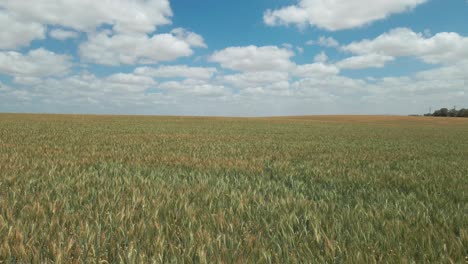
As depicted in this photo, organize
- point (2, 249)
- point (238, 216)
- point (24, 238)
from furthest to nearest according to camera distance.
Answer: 1. point (238, 216)
2. point (24, 238)
3. point (2, 249)

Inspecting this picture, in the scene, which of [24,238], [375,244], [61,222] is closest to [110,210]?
[61,222]

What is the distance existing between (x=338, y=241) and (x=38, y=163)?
7305 mm

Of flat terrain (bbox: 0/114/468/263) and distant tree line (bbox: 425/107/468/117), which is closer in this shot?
flat terrain (bbox: 0/114/468/263)

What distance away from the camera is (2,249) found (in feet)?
8.61

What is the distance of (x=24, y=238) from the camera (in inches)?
115

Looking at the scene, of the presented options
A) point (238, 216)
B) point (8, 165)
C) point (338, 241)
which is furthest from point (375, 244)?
point (8, 165)

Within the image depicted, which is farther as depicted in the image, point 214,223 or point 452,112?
point 452,112

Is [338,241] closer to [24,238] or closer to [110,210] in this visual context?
[110,210]

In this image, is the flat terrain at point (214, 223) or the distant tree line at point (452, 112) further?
the distant tree line at point (452, 112)

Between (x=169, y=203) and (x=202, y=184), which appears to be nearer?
(x=169, y=203)

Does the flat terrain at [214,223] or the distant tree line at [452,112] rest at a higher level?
the distant tree line at [452,112]

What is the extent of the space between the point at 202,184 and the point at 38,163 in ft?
14.9

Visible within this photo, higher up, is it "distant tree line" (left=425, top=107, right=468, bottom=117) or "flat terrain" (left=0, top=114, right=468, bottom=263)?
"distant tree line" (left=425, top=107, right=468, bottom=117)

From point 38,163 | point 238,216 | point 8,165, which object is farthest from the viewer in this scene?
point 38,163
